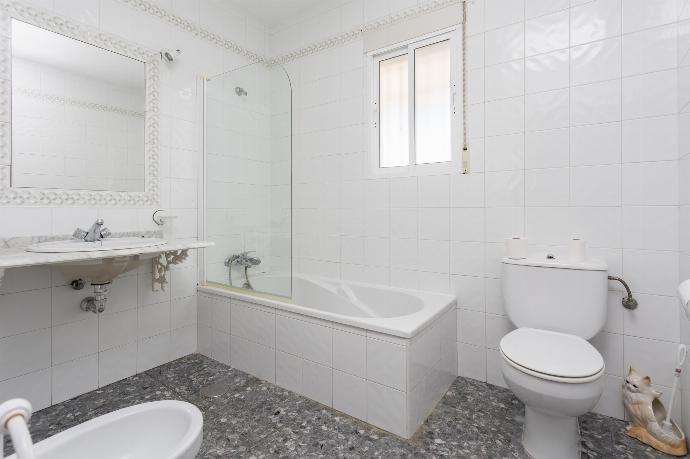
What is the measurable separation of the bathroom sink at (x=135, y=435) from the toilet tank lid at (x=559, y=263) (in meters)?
1.57

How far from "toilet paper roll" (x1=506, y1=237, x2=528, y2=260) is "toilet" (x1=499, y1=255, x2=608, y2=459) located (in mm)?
43

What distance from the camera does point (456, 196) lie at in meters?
2.16

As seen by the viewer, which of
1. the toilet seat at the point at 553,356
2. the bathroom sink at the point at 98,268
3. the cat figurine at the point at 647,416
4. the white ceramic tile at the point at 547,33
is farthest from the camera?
the white ceramic tile at the point at 547,33

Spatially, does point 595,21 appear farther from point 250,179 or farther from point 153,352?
point 153,352

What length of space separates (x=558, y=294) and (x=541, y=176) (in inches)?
25.1

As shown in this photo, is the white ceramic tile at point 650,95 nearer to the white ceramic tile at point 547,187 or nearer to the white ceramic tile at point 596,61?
the white ceramic tile at point 596,61

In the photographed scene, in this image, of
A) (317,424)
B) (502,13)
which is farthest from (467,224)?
(317,424)

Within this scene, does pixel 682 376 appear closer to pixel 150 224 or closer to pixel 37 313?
pixel 150 224

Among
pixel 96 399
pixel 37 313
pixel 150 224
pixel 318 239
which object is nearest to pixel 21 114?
pixel 150 224

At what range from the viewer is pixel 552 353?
1448mm

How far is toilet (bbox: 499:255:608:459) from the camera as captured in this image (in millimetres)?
1294

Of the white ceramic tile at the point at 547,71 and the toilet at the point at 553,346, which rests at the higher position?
the white ceramic tile at the point at 547,71

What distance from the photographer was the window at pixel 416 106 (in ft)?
7.27

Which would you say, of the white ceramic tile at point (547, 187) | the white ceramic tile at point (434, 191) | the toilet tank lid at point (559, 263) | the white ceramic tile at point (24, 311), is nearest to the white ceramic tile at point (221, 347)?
the white ceramic tile at point (24, 311)
